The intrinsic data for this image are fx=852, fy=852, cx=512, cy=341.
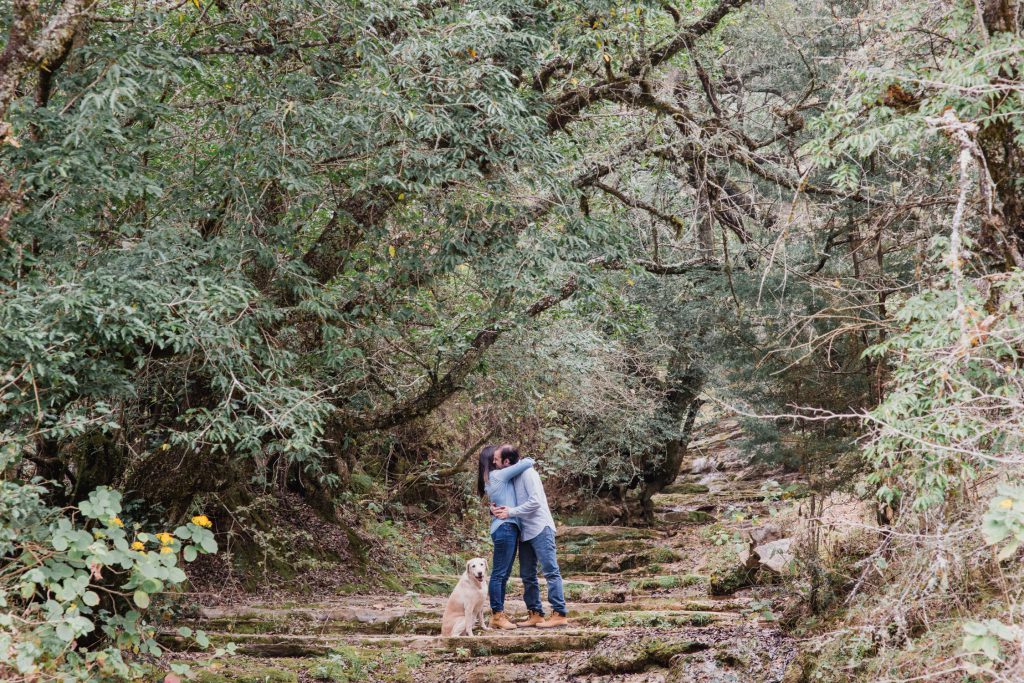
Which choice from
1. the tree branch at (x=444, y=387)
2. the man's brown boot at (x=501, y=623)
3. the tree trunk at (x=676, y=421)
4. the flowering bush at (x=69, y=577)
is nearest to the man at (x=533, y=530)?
the man's brown boot at (x=501, y=623)

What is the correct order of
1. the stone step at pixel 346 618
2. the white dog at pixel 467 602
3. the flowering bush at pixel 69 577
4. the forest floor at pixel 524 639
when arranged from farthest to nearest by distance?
the stone step at pixel 346 618 → the white dog at pixel 467 602 → the forest floor at pixel 524 639 → the flowering bush at pixel 69 577

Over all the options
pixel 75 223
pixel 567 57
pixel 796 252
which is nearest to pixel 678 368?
pixel 796 252

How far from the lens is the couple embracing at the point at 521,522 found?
755cm

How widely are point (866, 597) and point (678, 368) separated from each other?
10919 millimetres

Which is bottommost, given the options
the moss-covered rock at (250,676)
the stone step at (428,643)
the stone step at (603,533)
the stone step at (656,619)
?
the stone step at (603,533)

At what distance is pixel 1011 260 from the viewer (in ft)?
20.9

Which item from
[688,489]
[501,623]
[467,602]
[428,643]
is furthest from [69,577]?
[688,489]

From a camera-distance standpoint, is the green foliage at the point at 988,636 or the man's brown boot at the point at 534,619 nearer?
the green foliage at the point at 988,636

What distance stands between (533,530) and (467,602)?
0.85 meters

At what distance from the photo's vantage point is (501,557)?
7777mm

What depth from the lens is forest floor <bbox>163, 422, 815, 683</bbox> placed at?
6.38 metres

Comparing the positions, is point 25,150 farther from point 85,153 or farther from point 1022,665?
point 1022,665

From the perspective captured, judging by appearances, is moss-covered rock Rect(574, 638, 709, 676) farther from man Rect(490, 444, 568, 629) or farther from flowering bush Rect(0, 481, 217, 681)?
flowering bush Rect(0, 481, 217, 681)

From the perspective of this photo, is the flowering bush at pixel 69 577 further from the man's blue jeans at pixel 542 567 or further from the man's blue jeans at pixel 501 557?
the man's blue jeans at pixel 542 567
